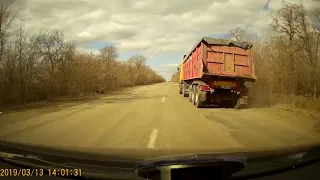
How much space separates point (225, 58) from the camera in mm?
14953

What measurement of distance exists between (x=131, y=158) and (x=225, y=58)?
12.4 metres

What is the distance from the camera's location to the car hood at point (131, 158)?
8.95ft

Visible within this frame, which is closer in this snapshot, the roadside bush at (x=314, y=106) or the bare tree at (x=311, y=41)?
the roadside bush at (x=314, y=106)

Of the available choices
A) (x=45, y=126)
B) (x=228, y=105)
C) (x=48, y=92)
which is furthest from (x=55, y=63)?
(x=45, y=126)

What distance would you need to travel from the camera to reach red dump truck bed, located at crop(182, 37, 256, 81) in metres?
14.7

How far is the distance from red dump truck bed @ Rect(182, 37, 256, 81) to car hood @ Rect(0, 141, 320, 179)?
1128cm

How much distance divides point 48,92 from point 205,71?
15752mm

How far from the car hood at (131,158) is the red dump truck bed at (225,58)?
11283 mm

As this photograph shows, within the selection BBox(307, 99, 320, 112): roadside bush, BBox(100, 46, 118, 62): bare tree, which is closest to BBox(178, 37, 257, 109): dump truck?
BBox(307, 99, 320, 112): roadside bush
